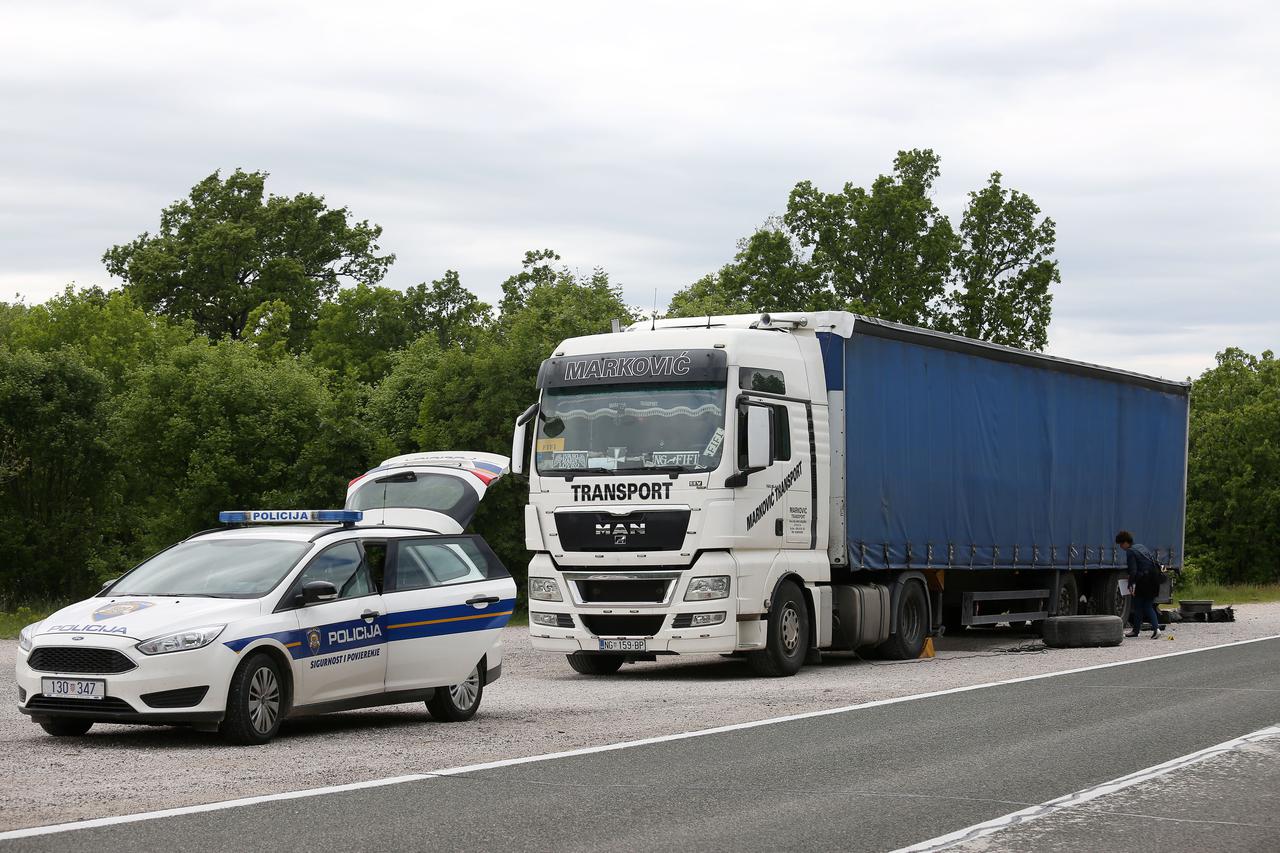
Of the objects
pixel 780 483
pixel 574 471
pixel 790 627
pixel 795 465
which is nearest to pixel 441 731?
pixel 574 471

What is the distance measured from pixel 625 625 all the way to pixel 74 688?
7.71 m

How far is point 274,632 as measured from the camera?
1162 cm

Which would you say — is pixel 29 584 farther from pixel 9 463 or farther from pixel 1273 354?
pixel 1273 354

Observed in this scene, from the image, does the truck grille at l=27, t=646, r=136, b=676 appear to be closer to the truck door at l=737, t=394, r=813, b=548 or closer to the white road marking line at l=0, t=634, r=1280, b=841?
the white road marking line at l=0, t=634, r=1280, b=841

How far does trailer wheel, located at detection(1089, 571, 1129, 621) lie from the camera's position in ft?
91.3

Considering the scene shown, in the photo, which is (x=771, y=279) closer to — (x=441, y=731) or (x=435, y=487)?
(x=435, y=487)

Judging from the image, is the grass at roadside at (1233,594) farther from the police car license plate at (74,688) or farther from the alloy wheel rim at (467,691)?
the police car license plate at (74,688)

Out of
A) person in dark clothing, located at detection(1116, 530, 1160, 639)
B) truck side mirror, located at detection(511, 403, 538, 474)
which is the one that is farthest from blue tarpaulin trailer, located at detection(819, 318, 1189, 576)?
truck side mirror, located at detection(511, 403, 538, 474)

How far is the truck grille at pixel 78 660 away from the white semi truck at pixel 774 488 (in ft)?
23.8

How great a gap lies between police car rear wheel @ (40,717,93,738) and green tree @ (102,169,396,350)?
5574 cm

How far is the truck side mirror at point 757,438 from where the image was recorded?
685 inches

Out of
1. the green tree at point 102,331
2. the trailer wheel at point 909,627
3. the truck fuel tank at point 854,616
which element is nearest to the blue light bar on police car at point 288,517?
the truck fuel tank at point 854,616

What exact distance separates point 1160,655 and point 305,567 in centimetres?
1347

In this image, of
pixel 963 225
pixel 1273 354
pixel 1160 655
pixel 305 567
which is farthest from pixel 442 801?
pixel 1273 354
